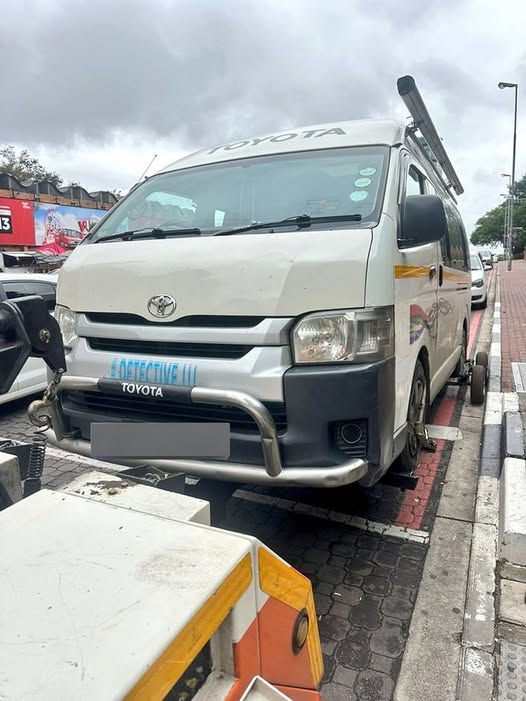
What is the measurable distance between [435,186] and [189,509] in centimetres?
412

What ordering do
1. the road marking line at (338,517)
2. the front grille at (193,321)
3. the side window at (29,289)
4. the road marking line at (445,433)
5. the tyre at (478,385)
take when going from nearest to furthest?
the front grille at (193,321) → the road marking line at (338,517) → the road marking line at (445,433) → the side window at (29,289) → the tyre at (478,385)

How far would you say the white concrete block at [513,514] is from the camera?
9.63ft

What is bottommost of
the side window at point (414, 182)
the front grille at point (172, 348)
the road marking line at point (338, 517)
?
the road marking line at point (338, 517)

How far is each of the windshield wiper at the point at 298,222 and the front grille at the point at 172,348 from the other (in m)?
0.65

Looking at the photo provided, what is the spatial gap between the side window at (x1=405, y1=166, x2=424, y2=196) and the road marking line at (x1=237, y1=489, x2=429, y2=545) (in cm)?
213

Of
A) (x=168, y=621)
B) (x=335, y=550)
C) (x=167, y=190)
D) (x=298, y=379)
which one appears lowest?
(x=335, y=550)

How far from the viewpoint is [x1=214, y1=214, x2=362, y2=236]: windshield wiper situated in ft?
9.08

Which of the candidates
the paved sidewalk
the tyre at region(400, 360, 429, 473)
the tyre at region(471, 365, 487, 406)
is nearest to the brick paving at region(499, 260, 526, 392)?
the tyre at region(471, 365, 487, 406)

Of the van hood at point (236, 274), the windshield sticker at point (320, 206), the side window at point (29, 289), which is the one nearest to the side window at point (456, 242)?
the windshield sticker at point (320, 206)

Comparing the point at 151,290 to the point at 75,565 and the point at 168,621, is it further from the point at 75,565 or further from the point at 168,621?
the point at 168,621

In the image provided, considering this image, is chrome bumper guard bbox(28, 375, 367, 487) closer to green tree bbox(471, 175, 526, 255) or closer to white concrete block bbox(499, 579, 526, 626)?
white concrete block bbox(499, 579, 526, 626)

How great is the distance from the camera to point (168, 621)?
3.53ft

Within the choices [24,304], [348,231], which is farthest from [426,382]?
[24,304]

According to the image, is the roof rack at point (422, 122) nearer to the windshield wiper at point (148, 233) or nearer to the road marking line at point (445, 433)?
the windshield wiper at point (148, 233)
